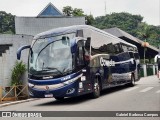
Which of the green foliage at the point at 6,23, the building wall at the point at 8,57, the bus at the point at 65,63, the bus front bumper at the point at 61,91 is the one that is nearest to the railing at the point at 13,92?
the building wall at the point at 8,57

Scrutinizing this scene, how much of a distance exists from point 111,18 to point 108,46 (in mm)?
91849

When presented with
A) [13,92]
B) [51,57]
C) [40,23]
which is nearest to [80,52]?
[51,57]

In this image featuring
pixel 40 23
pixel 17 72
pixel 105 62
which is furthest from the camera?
pixel 40 23

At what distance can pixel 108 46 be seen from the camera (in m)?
19.8

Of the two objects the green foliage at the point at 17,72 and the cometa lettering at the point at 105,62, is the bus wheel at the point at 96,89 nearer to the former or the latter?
the cometa lettering at the point at 105,62

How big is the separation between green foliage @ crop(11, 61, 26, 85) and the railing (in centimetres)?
57

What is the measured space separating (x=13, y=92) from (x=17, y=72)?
149 cm

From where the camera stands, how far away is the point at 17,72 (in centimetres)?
2333

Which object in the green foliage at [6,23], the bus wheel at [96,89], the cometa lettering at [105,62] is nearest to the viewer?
the bus wheel at [96,89]

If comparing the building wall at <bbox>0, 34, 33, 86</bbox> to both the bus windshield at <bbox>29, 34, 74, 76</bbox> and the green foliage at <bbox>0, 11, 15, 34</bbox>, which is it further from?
the green foliage at <bbox>0, 11, 15, 34</bbox>

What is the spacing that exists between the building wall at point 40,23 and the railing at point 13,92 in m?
18.0

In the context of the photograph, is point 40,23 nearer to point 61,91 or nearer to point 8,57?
point 8,57

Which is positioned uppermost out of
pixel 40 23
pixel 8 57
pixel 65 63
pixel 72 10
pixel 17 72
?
pixel 72 10

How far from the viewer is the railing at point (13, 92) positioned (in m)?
21.6
